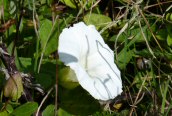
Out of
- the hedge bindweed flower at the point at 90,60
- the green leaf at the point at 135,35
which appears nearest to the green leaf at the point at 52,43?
the hedge bindweed flower at the point at 90,60

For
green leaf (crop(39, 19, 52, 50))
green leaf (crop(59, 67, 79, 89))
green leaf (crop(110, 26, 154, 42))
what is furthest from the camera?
green leaf (crop(110, 26, 154, 42))

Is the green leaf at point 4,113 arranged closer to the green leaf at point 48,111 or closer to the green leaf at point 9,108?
the green leaf at point 9,108

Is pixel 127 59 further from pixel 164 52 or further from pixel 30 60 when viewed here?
pixel 30 60

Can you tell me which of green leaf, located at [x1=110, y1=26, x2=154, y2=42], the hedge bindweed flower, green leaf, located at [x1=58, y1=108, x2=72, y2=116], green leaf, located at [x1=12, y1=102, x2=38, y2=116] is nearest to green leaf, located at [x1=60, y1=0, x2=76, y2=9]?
green leaf, located at [x1=110, y1=26, x2=154, y2=42]

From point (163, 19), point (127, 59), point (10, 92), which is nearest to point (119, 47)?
point (127, 59)

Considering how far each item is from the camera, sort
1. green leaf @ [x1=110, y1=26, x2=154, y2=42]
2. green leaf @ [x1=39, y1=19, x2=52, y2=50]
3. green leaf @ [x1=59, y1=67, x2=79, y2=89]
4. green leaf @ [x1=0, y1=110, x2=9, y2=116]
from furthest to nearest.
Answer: green leaf @ [x1=110, y1=26, x2=154, y2=42]
green leaf @ [x1=39, y1=19, x2=52, y2=50]
green leaf @ [x1=59, y1=67, x2=79, y2=89]
green leaf @ [x1=0, y1=110, x2=9, y2=116]

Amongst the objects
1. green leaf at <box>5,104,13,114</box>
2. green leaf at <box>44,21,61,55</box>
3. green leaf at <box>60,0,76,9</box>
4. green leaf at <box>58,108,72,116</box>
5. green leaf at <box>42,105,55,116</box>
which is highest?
green leaf at <box>60,0,76,9</box>

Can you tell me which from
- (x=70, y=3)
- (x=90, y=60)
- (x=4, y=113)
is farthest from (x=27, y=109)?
(x=70, y=3)

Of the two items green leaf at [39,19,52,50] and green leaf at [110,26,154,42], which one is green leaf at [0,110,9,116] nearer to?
green leaf at [39,19,52,50]
